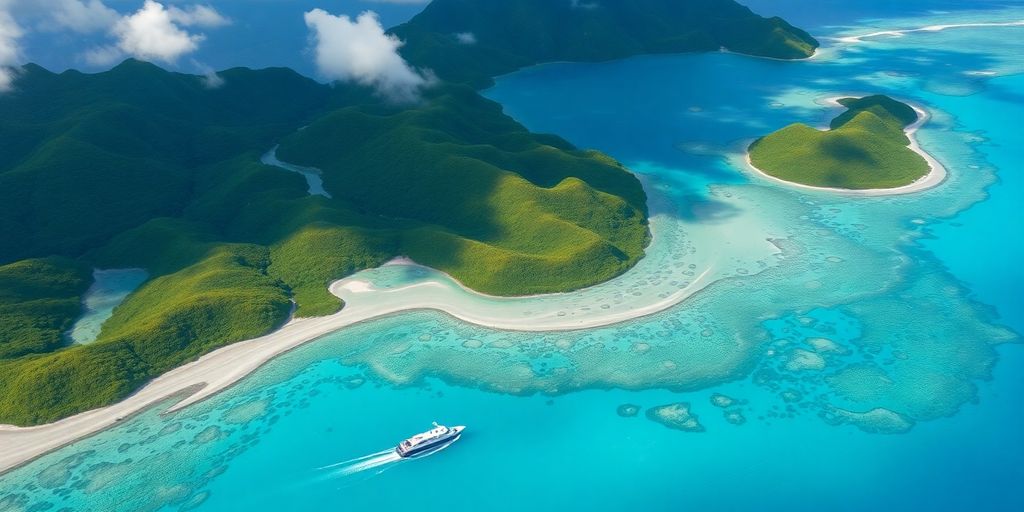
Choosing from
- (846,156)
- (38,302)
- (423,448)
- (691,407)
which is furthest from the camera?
(846,156)

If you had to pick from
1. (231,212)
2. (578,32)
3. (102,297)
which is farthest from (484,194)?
(578,32)

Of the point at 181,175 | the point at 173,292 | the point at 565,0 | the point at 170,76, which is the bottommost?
the point at 173,292

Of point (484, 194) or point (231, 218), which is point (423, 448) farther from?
point (231, 218)

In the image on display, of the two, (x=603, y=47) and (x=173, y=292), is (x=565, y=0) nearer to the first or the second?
(x=603, y=47)

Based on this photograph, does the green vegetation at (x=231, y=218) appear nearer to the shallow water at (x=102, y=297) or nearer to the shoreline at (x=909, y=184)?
the shallow water at (x=102, y=297)

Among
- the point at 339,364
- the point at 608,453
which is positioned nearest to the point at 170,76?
the point at 339,364

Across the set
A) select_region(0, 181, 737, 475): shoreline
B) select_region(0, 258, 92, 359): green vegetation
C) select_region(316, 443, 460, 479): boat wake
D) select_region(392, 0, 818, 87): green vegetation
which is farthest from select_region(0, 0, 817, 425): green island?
select_region(392, 0, 818, 87): green vegetation
